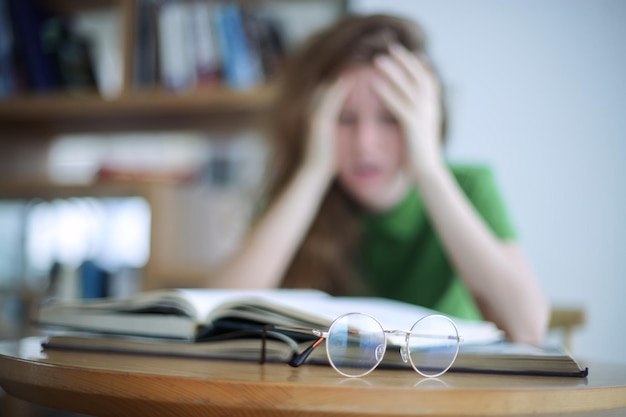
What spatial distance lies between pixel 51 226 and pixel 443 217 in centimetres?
193

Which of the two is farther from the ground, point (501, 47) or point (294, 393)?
point (501, 47)

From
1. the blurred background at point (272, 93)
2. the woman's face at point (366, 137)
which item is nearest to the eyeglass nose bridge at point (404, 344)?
the woman's face at point (366, 137)

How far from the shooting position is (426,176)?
1.26 metres

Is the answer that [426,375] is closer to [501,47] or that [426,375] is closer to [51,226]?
[501,47]

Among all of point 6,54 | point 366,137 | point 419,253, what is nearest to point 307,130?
point 366,137

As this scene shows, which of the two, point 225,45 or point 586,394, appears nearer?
point 586,394

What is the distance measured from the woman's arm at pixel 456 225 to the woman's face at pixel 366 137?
1.8 inches

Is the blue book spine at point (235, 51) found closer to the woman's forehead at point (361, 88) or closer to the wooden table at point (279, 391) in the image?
the woman's forehead at point (361, 88)

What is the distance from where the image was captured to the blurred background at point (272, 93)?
2.10 metres

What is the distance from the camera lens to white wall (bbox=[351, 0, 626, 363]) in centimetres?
209

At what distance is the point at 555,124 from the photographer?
2135mm

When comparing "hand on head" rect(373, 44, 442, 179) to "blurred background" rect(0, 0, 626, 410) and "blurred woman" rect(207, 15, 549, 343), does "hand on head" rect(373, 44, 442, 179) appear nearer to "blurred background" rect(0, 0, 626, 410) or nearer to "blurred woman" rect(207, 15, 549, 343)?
"blurred woman" rect(207, 15, 549, 343)

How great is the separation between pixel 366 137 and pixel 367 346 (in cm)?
83

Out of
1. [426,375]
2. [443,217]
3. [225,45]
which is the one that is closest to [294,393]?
[426,375]
